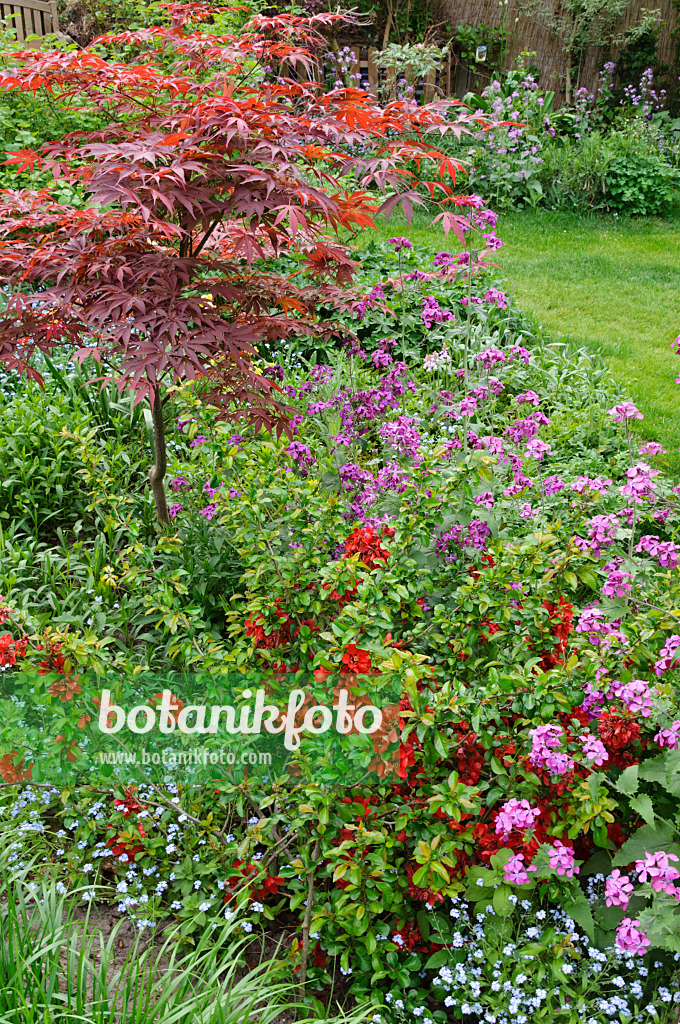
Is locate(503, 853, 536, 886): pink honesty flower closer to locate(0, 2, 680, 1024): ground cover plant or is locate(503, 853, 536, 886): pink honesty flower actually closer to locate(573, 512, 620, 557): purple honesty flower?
locate(0, 2, 680, 1024): ground cover plant

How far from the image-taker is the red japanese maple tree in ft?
7.66

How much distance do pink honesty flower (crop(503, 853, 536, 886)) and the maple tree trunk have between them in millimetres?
1967

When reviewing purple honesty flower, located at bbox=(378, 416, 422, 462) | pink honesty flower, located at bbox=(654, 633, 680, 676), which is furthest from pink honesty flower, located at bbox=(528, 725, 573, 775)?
purple honesty flower, located at bbox=(378, 416, 422, 462)

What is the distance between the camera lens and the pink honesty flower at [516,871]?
1813mm

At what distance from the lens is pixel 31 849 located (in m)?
2.31

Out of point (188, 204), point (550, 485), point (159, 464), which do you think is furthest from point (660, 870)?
point (159, 464)

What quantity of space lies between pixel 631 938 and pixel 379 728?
29.4 inches

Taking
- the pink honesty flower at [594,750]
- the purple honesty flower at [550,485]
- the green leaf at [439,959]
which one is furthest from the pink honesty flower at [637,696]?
the purple honesty flower at [550,485]

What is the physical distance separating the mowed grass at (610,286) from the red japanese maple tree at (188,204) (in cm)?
242

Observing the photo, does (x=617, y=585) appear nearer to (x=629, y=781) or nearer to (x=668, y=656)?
(x=668, y=656)

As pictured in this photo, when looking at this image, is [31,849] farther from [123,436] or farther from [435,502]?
[123,436]

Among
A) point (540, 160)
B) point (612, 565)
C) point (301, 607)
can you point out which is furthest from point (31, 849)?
point (540, 160)

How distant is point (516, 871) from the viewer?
1.82 metres

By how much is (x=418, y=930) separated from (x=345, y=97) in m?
2.64
